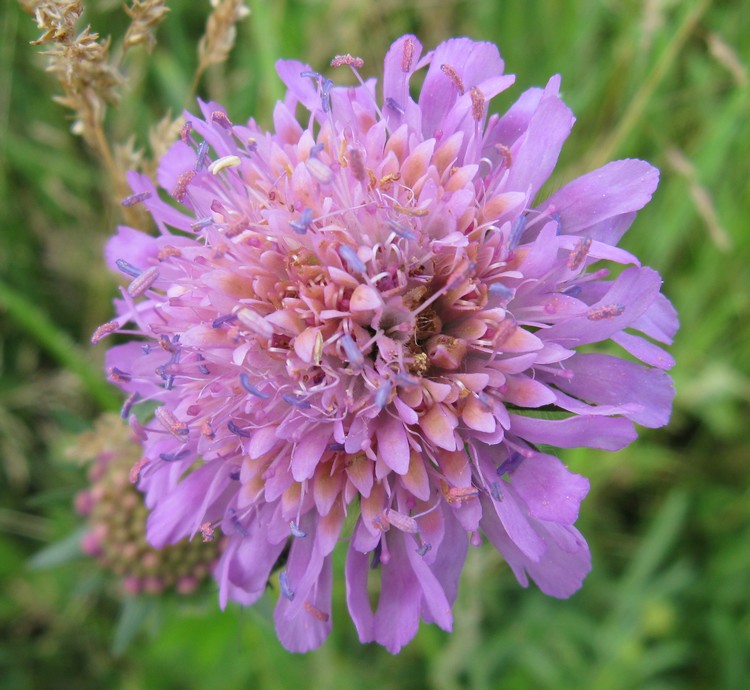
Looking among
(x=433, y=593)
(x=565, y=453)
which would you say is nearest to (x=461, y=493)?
(x=433, y=593)

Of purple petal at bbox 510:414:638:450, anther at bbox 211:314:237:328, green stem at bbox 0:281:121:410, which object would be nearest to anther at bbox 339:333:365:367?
anther at bbox 211:314:237:328

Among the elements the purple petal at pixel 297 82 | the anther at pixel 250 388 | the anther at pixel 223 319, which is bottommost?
the anther at pixel 250 388

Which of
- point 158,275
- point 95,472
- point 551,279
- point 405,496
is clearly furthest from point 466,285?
point 95,472

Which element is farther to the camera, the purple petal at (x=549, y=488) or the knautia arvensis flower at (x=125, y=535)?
the knautia arvensis flower at (x=125, y=535)

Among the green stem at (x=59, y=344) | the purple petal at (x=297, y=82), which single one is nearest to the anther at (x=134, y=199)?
the purple petal at (x=297, y=82)

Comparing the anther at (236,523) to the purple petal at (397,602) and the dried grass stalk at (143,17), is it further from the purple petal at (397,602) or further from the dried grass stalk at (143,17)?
the dried grass stalk at (143,17)

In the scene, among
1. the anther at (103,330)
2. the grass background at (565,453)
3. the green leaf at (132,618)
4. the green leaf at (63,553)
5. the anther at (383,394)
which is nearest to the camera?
the anther at (383,394)

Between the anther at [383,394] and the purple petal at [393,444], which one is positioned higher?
the anther at [383,394]
